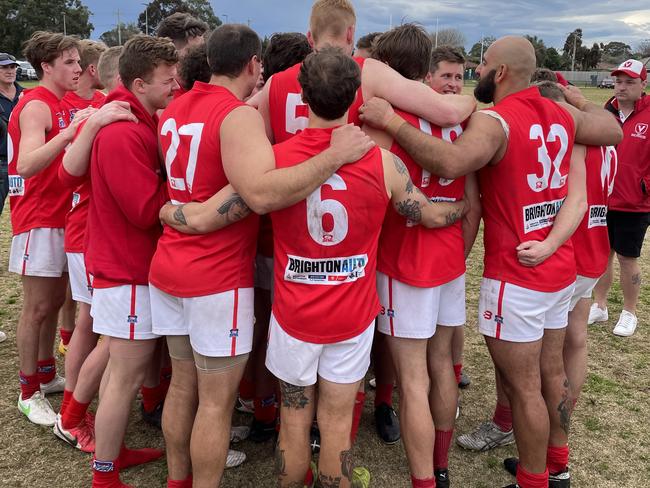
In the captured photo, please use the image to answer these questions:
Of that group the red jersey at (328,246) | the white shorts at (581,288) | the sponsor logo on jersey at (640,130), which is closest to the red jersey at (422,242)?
the red jersey at (328,246)

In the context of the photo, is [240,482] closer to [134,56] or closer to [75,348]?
[75,348]

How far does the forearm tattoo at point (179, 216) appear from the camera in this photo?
2633 mm

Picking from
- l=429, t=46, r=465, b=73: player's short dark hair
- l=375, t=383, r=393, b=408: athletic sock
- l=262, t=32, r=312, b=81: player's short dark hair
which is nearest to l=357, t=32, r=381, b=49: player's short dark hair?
l=429, t=46, r=465, b=73: player's short dark hair

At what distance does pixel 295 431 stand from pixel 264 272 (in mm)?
1156

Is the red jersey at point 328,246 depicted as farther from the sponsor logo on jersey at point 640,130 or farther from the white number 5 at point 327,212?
the sponsor logo on jersey at point 640,130

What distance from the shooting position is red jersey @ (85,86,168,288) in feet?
9.11

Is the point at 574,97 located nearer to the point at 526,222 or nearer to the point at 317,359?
the point at 526,222

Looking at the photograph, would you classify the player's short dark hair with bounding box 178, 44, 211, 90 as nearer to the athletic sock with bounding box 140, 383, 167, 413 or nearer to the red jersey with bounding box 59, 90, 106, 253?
the red jersey with bounding box 59, 90, 106, 253

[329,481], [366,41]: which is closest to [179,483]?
[329,481]

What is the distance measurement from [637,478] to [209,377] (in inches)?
115

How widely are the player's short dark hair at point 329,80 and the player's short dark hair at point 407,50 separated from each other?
23.1 inches

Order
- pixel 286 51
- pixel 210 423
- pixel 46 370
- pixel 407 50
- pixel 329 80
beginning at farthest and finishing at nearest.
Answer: pixel 46 370 → pixel 286 51 → pixel 407 50 → pixel 210 423 → pixel 329 80

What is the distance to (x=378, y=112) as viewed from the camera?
9.07ft

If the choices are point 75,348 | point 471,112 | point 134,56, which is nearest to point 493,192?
point 471,112
